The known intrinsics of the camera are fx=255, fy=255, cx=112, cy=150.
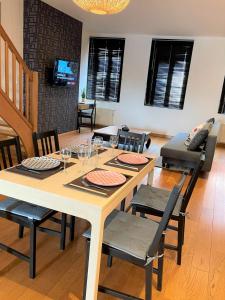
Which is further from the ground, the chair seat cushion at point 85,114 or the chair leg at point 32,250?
the chair seat cushion at point 85,114

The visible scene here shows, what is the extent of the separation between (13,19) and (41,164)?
3.92m

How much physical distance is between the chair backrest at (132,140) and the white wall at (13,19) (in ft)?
10.7

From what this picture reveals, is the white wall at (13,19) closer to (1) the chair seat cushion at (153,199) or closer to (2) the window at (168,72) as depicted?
(2) the window at (168,72)

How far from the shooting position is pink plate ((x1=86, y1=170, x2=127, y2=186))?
5.15 feet

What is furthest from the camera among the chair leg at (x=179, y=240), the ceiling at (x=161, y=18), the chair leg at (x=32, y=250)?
the ceiling at (x=161, y=18)

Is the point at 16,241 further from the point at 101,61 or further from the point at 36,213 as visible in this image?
the point at 101,61

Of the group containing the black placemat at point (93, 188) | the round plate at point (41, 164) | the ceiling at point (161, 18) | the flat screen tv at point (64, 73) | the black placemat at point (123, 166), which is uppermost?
the ceiling at point (161, 18)

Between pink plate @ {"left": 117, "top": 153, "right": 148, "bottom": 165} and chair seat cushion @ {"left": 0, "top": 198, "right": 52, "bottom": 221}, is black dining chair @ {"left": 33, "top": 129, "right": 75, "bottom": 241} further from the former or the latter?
pink plate @ {"left": 117, "top": 153, "right": 148, "bottom": 165}

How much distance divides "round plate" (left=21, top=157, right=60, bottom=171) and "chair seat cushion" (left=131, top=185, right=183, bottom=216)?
2.26 feet

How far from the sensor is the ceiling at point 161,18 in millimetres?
4301

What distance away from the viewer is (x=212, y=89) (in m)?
6.51

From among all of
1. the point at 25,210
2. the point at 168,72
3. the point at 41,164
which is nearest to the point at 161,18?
the point at 168,72

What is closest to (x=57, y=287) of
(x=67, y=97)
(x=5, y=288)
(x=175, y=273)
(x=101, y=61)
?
(x=5, y=288)

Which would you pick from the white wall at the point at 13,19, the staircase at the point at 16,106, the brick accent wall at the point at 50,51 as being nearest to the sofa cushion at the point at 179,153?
the staircase at the point at 16,106
